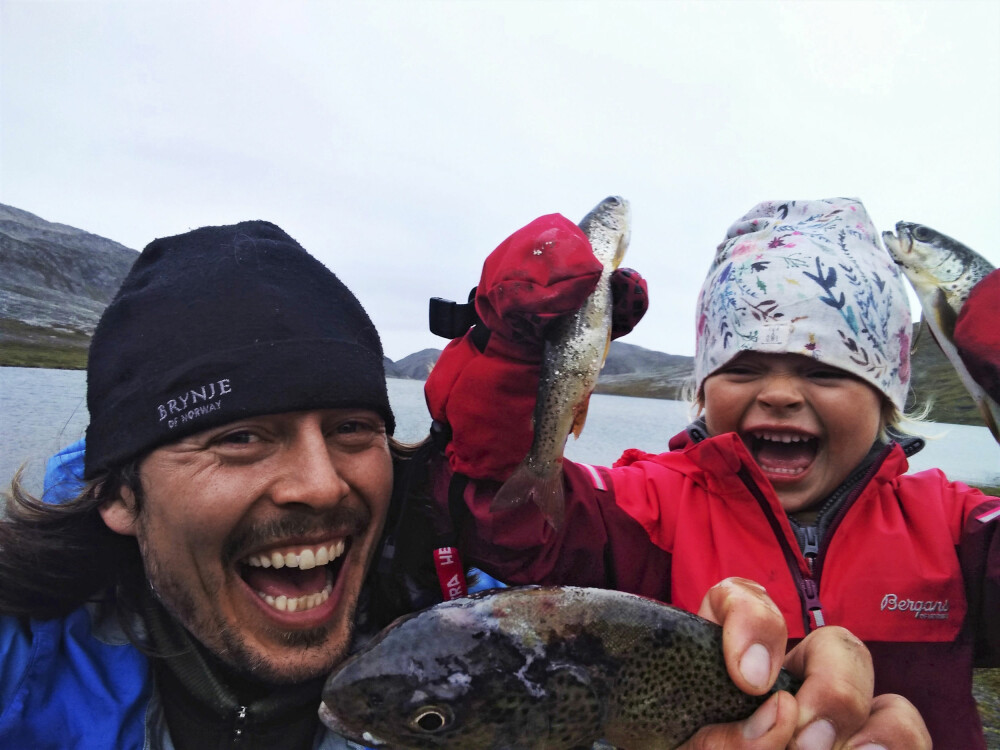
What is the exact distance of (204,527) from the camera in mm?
2537

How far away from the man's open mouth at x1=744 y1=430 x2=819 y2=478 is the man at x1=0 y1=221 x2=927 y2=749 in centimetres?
239

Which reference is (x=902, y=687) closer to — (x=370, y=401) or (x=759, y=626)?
(x=759, y=626)

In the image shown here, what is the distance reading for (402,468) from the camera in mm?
3707

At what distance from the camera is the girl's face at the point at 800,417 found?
3.43 meters

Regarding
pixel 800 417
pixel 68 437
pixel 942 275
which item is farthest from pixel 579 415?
pixel 68 437

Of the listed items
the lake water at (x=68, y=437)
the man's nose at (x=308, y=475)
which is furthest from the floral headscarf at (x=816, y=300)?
the lake water at (x=68, y=437)

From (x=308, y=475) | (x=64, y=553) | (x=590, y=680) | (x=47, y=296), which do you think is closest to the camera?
(x=590, y=680)

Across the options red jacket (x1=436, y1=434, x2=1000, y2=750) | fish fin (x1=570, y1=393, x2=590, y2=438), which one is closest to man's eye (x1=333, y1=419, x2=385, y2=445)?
red jacket (x1=436, y1=434, x2=1000, y2=750)

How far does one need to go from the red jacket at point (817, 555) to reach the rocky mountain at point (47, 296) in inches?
4028

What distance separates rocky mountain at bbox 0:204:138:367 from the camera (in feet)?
319

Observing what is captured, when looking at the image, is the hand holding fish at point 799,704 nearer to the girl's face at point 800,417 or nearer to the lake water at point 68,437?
the girl's face at point 800,417

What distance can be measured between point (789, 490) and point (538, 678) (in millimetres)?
2500

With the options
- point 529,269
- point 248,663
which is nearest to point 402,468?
point 248,663

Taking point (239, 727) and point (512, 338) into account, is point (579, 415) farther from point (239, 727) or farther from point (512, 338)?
point (239, 727)
